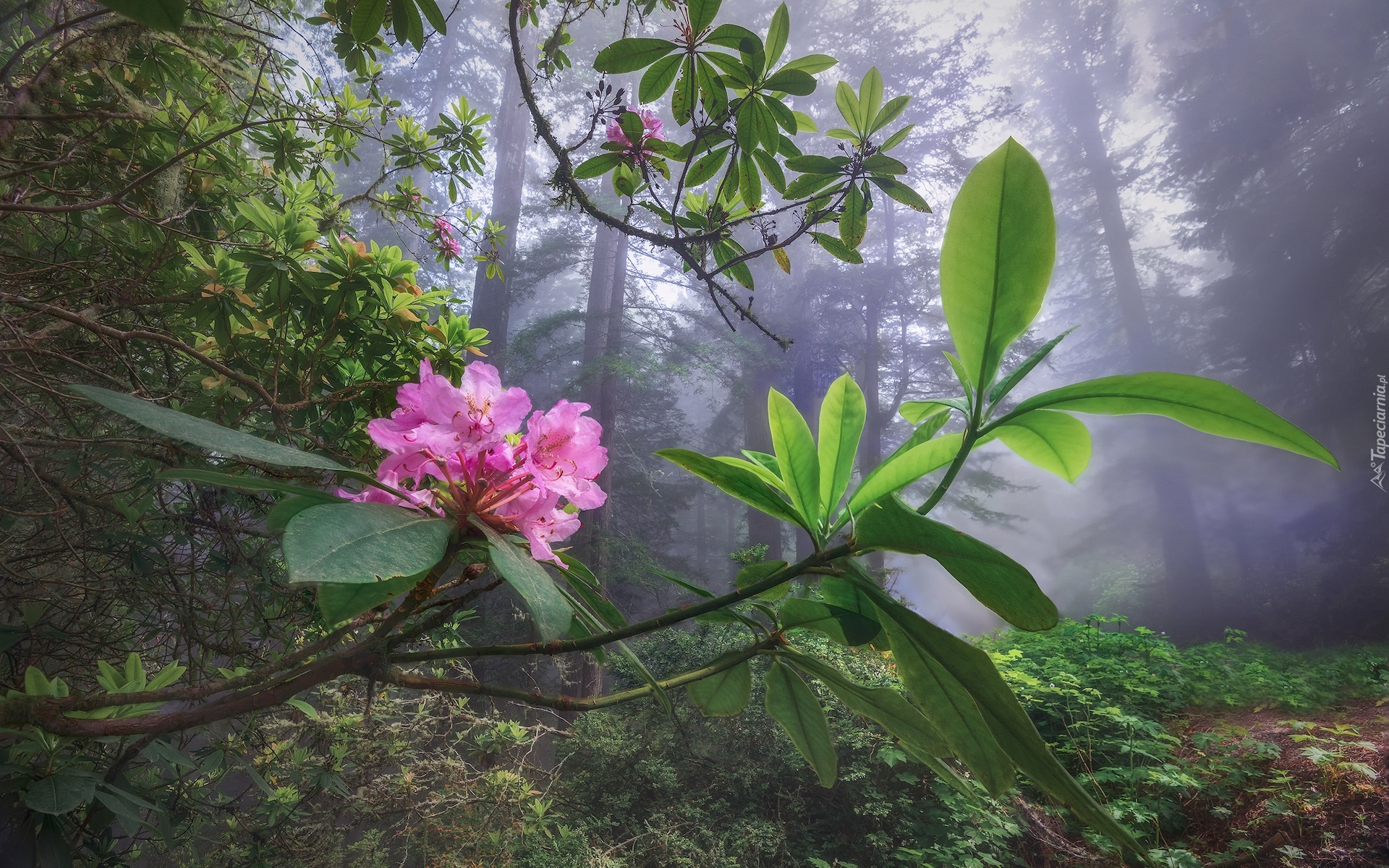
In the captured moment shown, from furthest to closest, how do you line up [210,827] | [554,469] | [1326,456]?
1. [210,827]
2. [554,469]
3. [1326,456]

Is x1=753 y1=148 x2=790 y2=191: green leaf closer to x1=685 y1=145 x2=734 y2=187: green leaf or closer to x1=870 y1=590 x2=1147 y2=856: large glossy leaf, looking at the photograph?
x1=685 y1=145 x2=734 y2=187: green leaf

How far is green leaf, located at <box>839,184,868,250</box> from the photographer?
1229 mm

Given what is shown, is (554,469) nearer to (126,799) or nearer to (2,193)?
(126,799)

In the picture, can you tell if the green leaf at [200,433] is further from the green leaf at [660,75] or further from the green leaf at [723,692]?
the green leaf at [660,75]

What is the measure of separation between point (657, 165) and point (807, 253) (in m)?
13.5

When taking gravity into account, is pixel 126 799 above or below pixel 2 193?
below

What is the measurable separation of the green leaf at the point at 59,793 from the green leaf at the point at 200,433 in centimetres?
91

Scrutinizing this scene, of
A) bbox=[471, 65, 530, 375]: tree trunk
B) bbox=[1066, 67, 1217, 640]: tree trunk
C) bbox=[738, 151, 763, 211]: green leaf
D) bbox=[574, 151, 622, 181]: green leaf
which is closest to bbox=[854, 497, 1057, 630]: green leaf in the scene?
bbox=[738, 151, 763, 211]: green leaf

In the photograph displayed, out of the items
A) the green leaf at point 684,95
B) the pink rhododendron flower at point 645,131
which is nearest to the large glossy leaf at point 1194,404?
the green leaf at point 684,95

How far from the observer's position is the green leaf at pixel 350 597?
1.21 feet

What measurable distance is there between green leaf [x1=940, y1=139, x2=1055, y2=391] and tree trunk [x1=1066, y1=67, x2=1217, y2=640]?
13016 mm

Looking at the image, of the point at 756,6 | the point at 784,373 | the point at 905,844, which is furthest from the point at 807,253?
the point at 905,844

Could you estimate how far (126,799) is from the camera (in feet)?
3.11

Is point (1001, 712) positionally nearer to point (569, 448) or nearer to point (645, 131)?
point (569, 448)
